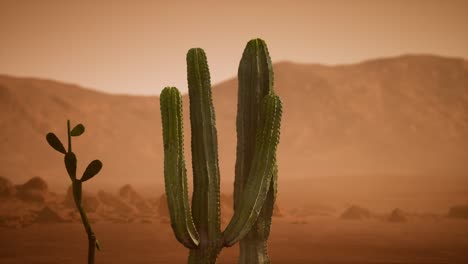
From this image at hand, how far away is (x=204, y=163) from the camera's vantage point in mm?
6672

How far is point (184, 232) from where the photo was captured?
638 cm

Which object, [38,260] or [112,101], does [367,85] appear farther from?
[38,260]

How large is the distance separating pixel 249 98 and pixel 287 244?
1007 centimetres

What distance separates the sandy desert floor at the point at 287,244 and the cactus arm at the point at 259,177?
22.6 ft

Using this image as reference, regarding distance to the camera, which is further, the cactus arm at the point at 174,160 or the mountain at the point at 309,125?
the mountain at the point at 309,125

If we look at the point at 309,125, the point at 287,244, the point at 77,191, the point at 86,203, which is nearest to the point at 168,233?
the point at 287,244

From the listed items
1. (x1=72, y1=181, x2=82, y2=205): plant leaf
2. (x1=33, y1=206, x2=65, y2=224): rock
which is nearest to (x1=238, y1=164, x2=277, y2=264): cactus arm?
(x1=72, y1=181, x2=82, y2=205): plant leaf

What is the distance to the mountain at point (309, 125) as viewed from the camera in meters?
68.6

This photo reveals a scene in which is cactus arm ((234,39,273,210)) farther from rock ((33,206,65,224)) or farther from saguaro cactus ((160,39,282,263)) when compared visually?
rock ((33,206,65,224))

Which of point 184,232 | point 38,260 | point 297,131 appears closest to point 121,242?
point 38,260

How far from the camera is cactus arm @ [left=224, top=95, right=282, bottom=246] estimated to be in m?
6.66

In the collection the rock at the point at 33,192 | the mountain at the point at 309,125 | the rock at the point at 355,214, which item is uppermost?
the mountain at the point at 309,125

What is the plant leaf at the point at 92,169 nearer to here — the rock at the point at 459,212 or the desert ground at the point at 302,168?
the desert ground at the point at 302,168

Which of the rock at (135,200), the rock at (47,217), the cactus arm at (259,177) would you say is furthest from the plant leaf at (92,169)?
the rock at (135,200)
